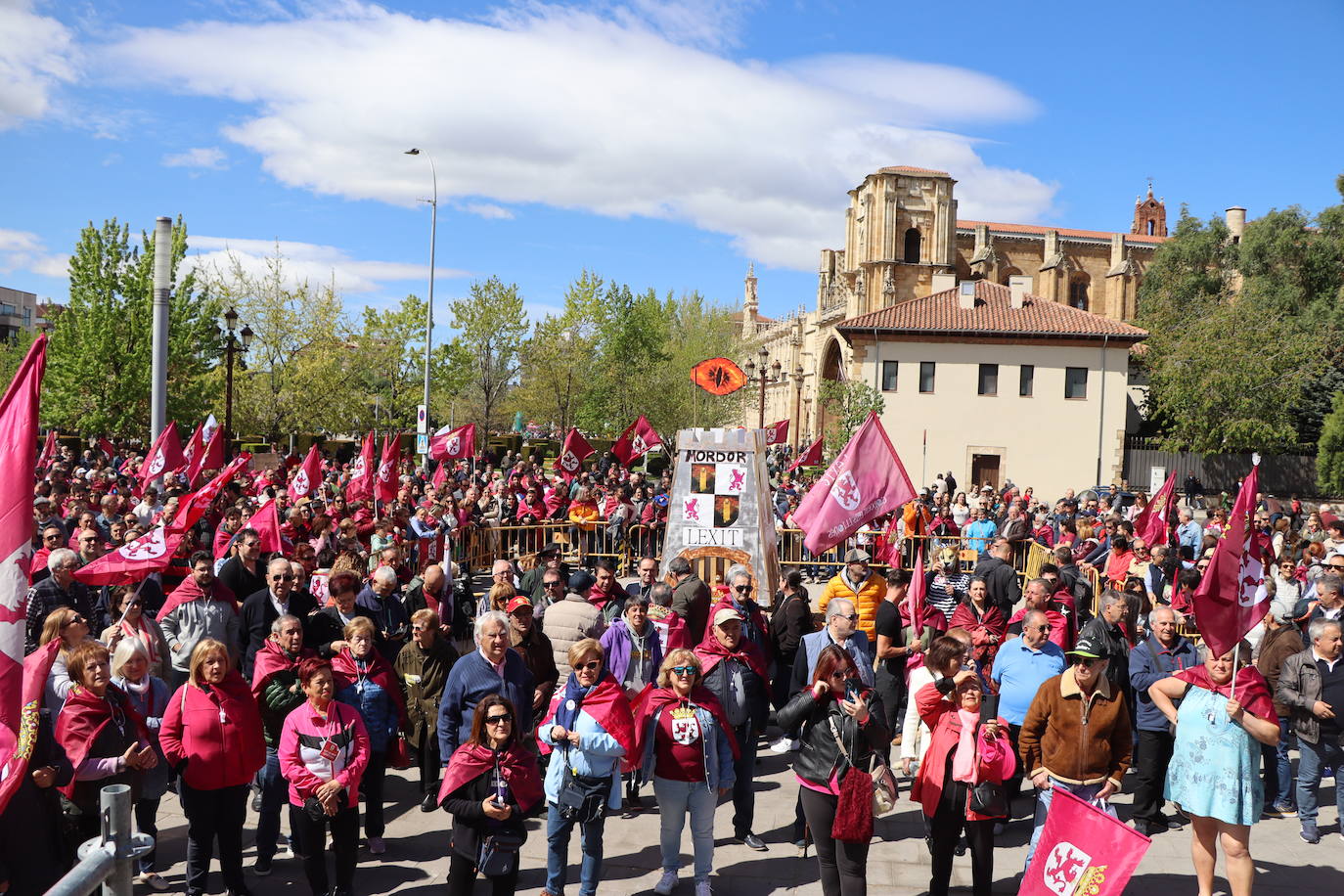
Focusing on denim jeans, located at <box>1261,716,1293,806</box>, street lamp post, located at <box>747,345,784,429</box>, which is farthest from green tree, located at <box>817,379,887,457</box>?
denim jeans, located at <box>1261,716,1293,806</box>

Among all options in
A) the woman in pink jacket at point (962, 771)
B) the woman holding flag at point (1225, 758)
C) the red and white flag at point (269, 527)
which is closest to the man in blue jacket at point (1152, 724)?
the woman holding flag at point (1225, 758)

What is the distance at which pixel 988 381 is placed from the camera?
40969 mm

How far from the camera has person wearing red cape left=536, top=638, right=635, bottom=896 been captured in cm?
591

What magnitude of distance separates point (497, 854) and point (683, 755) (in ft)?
3.97

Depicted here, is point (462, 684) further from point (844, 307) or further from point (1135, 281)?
point (1135, 281)

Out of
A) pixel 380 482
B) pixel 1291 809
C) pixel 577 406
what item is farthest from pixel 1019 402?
pixel 1291 809

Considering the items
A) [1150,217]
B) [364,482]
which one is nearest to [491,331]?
[364,482]

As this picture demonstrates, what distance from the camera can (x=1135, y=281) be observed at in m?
70.1

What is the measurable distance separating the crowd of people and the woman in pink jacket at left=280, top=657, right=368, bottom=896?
0.01m

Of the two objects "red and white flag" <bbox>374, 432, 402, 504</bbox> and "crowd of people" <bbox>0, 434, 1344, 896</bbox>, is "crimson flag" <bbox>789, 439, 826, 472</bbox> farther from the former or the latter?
"crowd of people" <bbox>0, 434, 1344, 896</bbox>

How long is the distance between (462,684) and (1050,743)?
3.51 meters

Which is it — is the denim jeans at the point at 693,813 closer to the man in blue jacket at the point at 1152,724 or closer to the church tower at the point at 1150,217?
the man in blue jacket at the point at 1152,724

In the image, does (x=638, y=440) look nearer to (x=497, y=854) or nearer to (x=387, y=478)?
(x=387, y=478)

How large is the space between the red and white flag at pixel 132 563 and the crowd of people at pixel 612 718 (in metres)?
0.16
